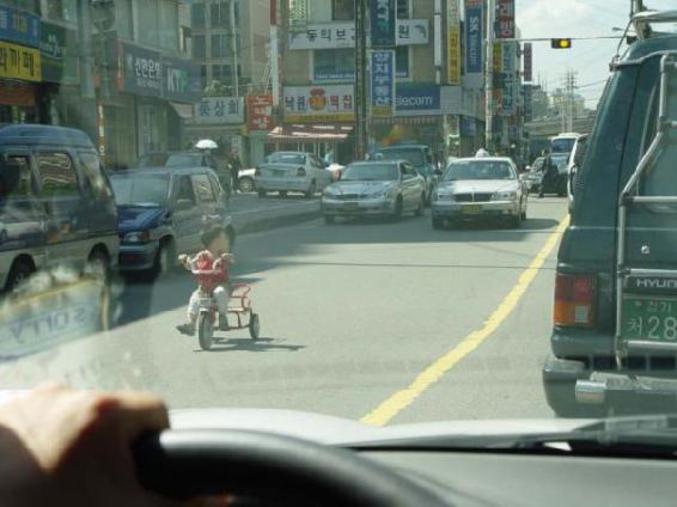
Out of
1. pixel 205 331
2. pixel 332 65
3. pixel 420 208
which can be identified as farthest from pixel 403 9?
pixel 205 331

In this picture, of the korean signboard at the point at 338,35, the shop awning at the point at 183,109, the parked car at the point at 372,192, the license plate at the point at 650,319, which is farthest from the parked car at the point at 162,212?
the korean signboard at the point at 338,35

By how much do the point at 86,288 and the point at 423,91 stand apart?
164 feet

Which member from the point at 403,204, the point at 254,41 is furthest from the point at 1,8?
the point at 254,41

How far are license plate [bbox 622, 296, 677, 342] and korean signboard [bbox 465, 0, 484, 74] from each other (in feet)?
199

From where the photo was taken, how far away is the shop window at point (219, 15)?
71.8 m

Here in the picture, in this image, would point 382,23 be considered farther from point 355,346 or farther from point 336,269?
point 355,346

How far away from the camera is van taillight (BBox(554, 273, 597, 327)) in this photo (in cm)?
539

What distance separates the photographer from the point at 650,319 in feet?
17.3

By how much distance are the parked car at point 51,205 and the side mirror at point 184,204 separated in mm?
2514

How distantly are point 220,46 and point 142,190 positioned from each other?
61.8m

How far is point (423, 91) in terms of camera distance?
60375 mm

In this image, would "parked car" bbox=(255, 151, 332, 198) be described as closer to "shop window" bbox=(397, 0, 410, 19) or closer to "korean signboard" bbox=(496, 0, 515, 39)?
"korean signboard" bbox=(496, 0, 515, 39)

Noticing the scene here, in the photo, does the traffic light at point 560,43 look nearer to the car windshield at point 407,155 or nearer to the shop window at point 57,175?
the car windshield at point 407,155

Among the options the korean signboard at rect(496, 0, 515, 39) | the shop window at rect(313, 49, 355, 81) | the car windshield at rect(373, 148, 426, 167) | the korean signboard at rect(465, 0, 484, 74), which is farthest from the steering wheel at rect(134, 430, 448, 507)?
the korean signboard at rect(465, 0, 484, 74)
